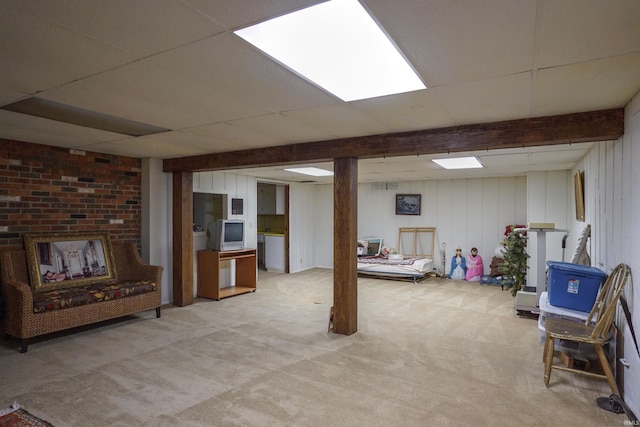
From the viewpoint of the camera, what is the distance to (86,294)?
399 cm

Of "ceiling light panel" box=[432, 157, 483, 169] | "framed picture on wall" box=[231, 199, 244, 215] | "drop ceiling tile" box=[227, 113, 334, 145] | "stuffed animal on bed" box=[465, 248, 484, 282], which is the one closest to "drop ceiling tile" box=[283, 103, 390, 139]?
"drop ceiling tile" box=[227, 113, 334, 145]

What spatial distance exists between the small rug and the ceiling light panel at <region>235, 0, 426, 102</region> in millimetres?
2634

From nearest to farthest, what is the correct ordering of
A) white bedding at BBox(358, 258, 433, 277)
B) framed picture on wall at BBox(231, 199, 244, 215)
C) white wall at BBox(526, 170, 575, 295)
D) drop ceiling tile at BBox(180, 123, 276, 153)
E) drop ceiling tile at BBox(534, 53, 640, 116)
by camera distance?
drop ceiling tile at BBox(534, 53, 640, 116) → drop ceiling tile at BBox(180, 123, 276, 153) → white wall at BBox(526, 170, 575, 295) → framed picture on wall at BBox(231, 199, 244, 215) → white bedding at BBox(358, 258, 433, 277)

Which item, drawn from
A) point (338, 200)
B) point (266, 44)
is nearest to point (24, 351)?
point (338, 200)

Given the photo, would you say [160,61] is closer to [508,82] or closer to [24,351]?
[508,82]

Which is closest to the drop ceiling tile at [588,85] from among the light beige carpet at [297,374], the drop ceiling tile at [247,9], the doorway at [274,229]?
the drop ceiling tile at [247,9]

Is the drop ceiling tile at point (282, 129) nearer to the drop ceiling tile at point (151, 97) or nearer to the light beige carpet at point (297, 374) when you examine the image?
the drop ceiling tile at point (151, 97)

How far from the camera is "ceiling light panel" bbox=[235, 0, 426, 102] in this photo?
1.64m

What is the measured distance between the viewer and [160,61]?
6.40ft

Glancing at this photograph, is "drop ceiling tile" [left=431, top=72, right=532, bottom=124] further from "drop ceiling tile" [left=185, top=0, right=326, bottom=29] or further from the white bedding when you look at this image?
the white bedding

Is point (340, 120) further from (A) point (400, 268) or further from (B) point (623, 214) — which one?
(A) point (400, 268)

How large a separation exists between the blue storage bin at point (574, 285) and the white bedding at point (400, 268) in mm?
3677

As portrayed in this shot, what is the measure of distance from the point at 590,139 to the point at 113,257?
529cm

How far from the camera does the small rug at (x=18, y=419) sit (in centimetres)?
231
